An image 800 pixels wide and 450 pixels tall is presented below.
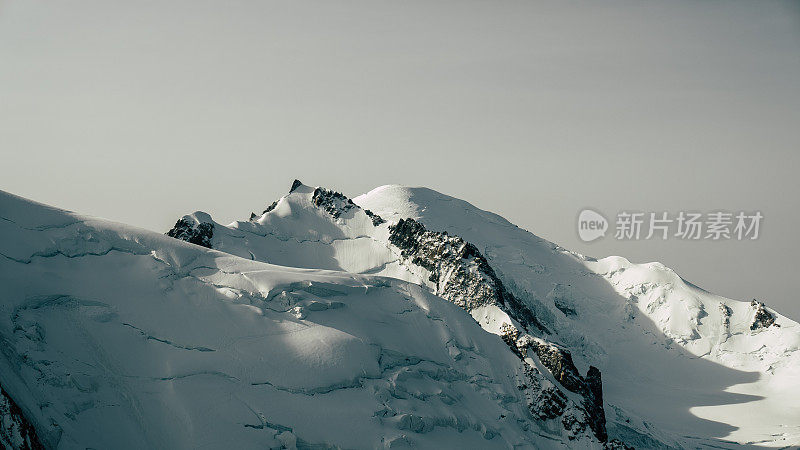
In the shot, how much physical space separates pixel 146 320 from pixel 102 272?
6.47 meters

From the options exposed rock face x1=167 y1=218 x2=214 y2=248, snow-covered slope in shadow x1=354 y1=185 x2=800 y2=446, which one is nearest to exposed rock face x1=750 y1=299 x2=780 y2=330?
snow-covered slope in shadow x1=354 y1=185 x2=800 y2=446

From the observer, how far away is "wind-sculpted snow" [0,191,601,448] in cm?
4369

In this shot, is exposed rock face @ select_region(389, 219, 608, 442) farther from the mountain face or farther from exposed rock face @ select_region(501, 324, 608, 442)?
the mountain face

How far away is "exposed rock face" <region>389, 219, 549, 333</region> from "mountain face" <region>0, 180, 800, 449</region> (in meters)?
0.21

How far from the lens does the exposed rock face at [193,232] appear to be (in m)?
85.9

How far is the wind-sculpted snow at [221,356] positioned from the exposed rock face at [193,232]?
84.0 ft

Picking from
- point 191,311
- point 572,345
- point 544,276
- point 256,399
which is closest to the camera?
point 256,399

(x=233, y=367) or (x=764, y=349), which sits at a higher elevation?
(x=764, y=349)

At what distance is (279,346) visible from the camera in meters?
51.7

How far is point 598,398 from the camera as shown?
8719 cm

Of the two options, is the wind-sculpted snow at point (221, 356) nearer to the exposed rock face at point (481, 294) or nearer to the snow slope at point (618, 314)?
the exposed rock face at point (481, 294)

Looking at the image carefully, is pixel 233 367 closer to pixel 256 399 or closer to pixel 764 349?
pixel 256 399

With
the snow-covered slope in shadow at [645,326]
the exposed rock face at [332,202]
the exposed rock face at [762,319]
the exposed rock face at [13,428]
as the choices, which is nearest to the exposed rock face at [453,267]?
the exposed rock face at [332,202]

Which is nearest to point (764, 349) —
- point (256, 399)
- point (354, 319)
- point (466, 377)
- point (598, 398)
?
point (598, 398)
